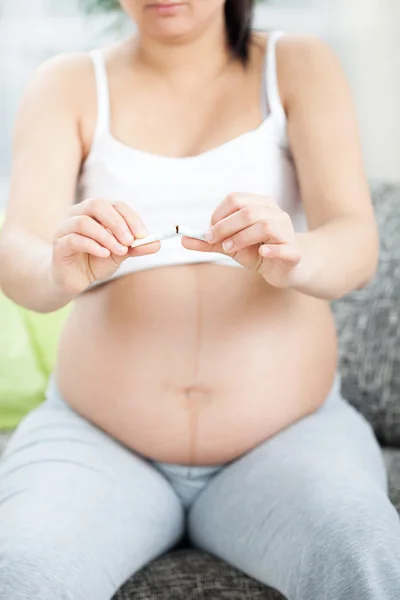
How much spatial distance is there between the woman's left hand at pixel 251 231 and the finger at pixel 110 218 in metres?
0.06

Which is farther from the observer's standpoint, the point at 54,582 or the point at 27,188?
the point at 27,188

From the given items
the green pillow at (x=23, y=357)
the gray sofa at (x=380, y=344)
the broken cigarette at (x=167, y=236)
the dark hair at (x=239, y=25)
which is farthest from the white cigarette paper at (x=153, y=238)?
the green pillow at (x=23, y=357)

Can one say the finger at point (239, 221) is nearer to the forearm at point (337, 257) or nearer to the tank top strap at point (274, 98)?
the forearm at point (337, 257)

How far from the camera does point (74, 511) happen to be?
0.97 m

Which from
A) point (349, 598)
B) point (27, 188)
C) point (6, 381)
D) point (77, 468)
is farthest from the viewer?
point (6, 381)

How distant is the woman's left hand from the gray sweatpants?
26cm

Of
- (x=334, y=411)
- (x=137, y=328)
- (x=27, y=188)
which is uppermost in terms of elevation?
(x=27, y=188)

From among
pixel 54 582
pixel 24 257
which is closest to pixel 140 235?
pixel 24 257

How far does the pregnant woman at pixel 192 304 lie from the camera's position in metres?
0.95

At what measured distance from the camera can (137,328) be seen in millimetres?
1116

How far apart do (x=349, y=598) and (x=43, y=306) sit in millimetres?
477

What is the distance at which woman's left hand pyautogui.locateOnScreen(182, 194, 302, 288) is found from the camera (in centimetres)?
87

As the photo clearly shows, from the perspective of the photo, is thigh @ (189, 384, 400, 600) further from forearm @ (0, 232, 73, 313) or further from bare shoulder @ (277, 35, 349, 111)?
bare shoulder @ (277, 35, 349, 111)

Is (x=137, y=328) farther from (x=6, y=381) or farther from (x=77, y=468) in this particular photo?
(x=6, y=381)
